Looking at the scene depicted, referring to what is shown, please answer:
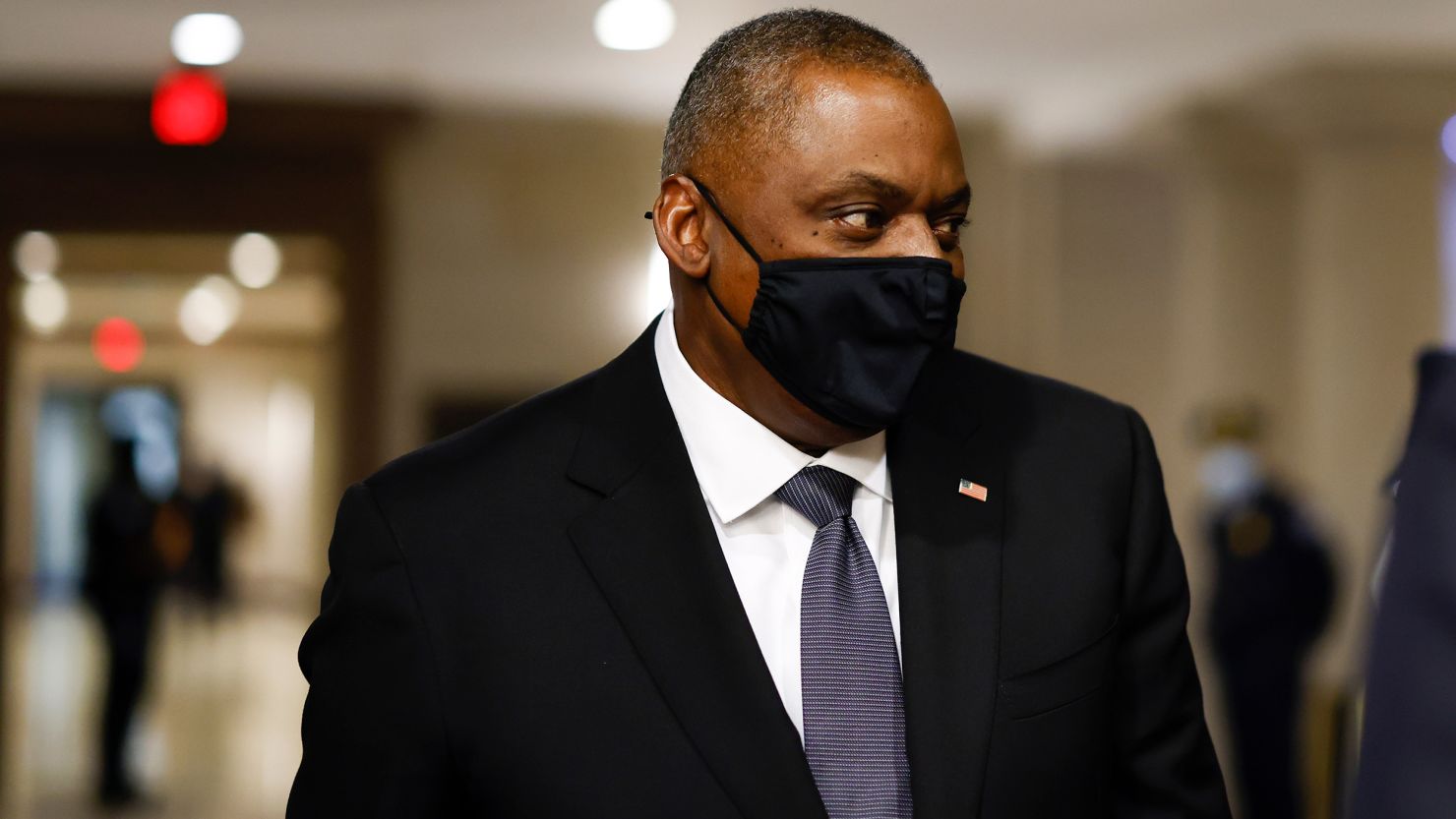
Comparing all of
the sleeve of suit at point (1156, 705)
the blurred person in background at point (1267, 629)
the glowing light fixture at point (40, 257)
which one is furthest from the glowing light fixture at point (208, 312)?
the sleeve of suit at point (1156, 705)

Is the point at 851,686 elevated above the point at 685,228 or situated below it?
below

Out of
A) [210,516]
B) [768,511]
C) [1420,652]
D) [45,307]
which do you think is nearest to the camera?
[1420,652]

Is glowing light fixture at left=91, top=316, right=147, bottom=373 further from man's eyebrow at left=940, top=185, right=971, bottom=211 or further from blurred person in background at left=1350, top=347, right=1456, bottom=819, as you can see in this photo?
blurred person in background at left=1350, top=347, right=1456, bottom=819

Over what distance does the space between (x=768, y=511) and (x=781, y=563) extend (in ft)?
0.17

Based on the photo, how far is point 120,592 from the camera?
6.07m

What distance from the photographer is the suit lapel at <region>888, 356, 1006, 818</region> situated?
4.17ft

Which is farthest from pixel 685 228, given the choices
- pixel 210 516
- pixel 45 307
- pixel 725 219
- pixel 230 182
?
pixel 45 307

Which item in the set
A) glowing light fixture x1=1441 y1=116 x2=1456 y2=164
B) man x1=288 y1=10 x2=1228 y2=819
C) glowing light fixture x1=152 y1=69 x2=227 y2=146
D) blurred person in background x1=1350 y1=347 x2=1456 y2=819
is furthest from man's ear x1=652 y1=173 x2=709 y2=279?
glowing light fixture x1=1441 y1=116 x2=1456 y2=164

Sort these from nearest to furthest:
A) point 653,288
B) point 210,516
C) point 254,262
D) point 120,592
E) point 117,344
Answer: point 120,592
point 653,288
point 254,262
point 210,516
point 117,344

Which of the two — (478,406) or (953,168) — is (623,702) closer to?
(953,168)

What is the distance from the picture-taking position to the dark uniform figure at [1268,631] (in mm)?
5484

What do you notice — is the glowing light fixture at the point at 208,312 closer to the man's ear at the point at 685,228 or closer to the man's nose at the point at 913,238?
the man's ear at the point at 685,228

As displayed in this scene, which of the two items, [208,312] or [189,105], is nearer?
[189,105]

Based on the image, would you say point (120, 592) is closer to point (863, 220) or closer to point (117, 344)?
point (863, 220)
